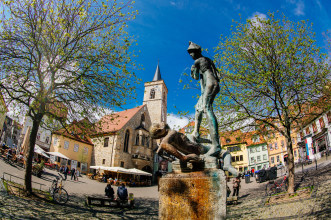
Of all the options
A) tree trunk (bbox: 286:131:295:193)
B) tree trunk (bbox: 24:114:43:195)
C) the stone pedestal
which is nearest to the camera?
the stone pedestal

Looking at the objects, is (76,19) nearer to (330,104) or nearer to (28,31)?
(28,31)

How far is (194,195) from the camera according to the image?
2734 mm

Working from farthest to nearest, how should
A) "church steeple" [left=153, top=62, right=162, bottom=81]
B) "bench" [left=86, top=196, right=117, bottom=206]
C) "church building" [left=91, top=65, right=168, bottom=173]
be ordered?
"church steeple" [left=153, top=62, right=162, bottom=81] → "church building" [left=91, top=65, right=168, bottom=173] → "bench" [left=86, top=196, right=117, bottom=206]

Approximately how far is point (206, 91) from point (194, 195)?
1.61 meters

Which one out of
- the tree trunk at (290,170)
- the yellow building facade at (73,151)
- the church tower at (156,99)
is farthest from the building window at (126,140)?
the tree trunk at (290,170)

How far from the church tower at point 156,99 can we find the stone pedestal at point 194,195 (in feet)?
152

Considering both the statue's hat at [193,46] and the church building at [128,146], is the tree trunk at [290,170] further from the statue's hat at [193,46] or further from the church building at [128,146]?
the church building at [128,146]

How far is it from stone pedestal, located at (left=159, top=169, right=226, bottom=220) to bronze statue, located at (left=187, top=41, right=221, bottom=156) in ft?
1.58

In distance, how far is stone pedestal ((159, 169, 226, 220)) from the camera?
8.53ft

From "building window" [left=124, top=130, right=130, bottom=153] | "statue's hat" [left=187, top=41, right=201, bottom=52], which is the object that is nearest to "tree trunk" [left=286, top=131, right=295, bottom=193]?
"statue's hat" [left=187, top=41, right=201, bottom=52]

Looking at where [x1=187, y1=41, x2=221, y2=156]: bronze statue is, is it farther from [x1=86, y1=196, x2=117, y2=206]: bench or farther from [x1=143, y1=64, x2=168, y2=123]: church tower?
[x1=143, y1=64, x2=168, y2=123]: church tower

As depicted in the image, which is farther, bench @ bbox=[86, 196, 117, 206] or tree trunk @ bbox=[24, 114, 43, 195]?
bench @ bbox=[86, 196, 117, 206]

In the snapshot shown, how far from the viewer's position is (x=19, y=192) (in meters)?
9.84

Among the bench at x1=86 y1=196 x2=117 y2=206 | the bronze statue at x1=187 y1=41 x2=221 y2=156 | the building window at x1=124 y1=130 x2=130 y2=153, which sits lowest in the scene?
the bench at x1=86 y1=196 x2=117 y2=206
